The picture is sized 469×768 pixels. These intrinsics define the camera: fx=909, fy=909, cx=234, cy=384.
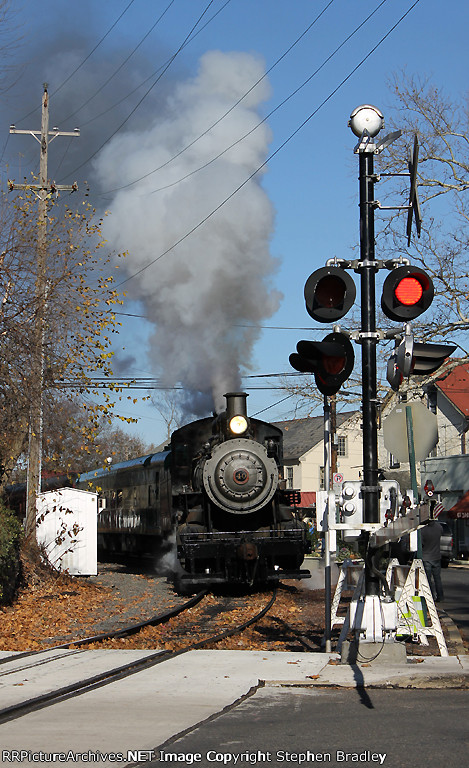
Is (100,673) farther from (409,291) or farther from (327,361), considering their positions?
(409,291)

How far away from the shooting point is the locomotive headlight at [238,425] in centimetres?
1709

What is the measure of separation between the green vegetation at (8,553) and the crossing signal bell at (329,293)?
744 centimetres

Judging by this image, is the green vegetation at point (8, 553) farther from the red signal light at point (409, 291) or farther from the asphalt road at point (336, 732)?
the red signal light at point (409, 291)

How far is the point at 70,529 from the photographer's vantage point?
2117 centimetres

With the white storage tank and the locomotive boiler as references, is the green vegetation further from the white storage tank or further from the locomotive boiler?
the white storage tank

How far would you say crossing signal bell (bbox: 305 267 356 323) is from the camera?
8820 mm

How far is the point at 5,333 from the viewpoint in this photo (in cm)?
1652

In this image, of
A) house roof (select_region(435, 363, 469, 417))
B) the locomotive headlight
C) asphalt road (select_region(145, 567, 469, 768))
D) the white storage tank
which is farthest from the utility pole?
house roof (select_region(435, 363, 469, 417))

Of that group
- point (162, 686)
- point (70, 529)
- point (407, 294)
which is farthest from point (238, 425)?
point (162, 686)

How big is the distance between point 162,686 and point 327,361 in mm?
3310

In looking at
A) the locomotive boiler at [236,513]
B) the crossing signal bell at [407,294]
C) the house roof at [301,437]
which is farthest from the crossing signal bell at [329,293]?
the house roof at [301,437]

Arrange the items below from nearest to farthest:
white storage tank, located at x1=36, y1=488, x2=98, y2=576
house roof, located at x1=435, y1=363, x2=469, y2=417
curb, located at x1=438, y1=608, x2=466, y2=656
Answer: curb, located at x1=438, y1=608, x2=466, y2=656 → white storage tank, located at x1=36, y1=488, x2=98, y2=576 → house roof, located at x1=435, y1=363, x2=469, y2=417

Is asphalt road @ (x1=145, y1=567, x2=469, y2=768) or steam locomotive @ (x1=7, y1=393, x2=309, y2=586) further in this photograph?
steam locomotive @ (x1=7, y1=393, x2=309, y2=586)

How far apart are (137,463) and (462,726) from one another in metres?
A: 18.4
